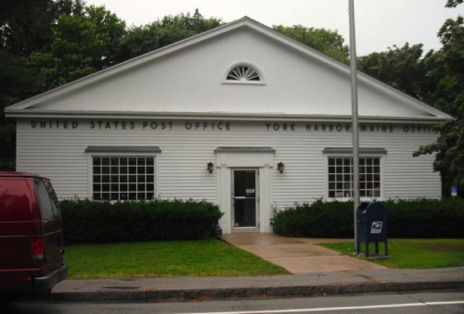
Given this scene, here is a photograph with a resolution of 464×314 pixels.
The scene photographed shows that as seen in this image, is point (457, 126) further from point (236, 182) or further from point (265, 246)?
point (236, 182)

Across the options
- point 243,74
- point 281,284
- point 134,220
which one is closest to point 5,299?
point 281,284

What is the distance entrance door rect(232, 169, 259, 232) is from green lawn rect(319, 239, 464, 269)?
12.4 feet

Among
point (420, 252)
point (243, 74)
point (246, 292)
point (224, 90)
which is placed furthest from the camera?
point (243, 74)

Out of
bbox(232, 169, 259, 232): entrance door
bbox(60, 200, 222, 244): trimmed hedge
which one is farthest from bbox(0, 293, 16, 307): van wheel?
bbox(232, 169, 259, 232): entrance door

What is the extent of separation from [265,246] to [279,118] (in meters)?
5.14

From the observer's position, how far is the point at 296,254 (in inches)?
546

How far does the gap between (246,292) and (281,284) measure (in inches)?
29.1

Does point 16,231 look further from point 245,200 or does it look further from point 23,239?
point 245,200

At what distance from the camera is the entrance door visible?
61.8 feet

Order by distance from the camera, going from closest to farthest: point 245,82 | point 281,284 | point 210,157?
point 281,284
point 210,157
point 245,82

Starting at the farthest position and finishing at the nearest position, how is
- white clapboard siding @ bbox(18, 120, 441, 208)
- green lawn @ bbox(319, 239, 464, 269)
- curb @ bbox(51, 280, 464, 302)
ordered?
1. white clapboard siding @ bbox(18, 120, 441, 208)
2. green lawn @ bbox(319, 239, 464, 269)
3. curb @ bbox(51, 280, 464, 302)

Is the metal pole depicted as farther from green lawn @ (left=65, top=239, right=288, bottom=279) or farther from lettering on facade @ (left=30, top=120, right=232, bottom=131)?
lettering on facade @ (left=30, top=120, right=232, bottom=131)

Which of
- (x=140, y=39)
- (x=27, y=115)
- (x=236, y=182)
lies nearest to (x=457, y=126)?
(x=236, y=182)

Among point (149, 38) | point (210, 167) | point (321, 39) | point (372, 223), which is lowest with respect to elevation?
point (372, 223)
